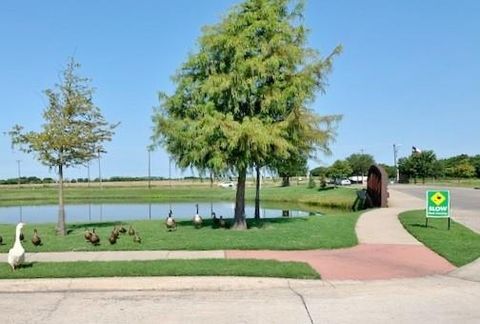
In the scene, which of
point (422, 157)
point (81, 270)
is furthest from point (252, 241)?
point (422, 157)

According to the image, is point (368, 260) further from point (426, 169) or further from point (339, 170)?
point (426, 169)

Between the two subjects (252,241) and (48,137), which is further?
(48,137)

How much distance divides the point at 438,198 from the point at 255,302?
10.8 meters

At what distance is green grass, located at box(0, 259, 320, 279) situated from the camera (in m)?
10.7

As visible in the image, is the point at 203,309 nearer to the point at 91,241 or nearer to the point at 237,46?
the point at 91,241

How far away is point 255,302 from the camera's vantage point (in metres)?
8.98

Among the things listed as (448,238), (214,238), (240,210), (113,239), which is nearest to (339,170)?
(240,210)

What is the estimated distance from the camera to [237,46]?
17375 mm

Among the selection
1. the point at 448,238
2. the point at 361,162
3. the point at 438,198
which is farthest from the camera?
the point at 361,162

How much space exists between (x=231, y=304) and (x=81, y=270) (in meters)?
3.47

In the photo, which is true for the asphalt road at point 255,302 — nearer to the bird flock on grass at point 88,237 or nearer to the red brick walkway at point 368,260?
the red brick walkway at point 368,260

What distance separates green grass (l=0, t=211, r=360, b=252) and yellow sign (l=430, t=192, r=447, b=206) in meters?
2.56

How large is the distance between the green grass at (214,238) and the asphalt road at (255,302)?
4023 mm

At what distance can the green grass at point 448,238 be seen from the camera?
13367 millimetres
